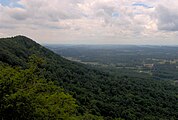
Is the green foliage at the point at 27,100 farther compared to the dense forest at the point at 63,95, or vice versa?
the dense forest at the point at 63,95

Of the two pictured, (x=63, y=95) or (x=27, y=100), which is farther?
(x=63, y=95)

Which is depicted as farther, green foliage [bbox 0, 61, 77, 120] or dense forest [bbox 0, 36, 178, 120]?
dense forest [bbox 0, 36, 178, 120]

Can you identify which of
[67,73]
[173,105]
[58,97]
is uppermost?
[58,97]

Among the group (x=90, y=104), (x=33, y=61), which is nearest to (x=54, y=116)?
(x=33, y=61)

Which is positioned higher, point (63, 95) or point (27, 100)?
point (27, 100)

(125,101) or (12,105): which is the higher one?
(12,105)

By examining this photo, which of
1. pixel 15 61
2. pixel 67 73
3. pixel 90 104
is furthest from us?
pixel 67 73

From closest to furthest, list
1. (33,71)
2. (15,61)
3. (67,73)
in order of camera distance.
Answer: (33,71) < (15,61) < (67,73)

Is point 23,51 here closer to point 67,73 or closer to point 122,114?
point 67,73
